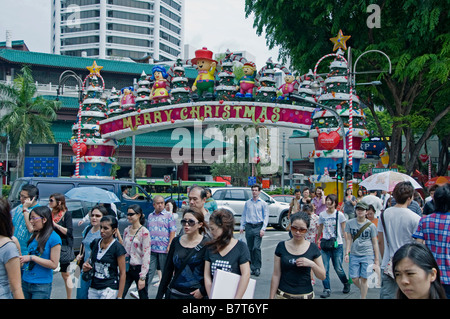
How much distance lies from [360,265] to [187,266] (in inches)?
155

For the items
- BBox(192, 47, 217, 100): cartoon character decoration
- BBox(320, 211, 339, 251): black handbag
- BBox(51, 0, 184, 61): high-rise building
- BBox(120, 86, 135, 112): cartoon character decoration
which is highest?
BBox(51, 0, 184, 61): high-rise building

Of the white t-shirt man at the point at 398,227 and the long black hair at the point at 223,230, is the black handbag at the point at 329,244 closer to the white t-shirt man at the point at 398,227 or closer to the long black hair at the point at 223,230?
the white t-shirt man at the point at 398,227

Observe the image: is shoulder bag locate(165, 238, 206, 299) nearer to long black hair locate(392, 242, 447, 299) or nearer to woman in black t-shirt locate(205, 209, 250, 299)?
woman in black t-shirt locate(205, 209, 250, 299)

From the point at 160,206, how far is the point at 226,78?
14022mm

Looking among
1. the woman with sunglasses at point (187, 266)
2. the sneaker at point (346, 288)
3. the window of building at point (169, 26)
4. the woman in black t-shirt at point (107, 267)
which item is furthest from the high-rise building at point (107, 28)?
the woman with sunglasses at point (187, 266)

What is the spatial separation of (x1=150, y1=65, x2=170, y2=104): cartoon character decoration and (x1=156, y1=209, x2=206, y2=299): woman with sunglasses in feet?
59.1

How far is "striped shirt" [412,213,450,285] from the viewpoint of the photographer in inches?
194

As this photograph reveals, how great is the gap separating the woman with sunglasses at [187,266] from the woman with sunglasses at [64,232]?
9.94ft

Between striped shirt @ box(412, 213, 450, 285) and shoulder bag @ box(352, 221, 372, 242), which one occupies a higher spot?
striped shirt @ box(412, 213, 450, 285)

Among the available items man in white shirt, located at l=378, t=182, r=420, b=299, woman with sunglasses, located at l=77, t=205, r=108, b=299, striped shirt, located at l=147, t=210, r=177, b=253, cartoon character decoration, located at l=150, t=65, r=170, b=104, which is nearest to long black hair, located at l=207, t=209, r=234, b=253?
man in white shirt, located at l=378, t=182, r=420, b=299

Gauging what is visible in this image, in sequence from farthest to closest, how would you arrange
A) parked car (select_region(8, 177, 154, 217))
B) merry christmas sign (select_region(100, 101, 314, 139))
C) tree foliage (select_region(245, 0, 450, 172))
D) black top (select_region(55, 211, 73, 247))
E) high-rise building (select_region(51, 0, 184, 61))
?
high-rise building (select_region(51, 0, 184, 61))
merry christmas sign (select_region(100, 101, 314, 139))
tree foliage (select_region(245, 0, 450, 172))
parked car (select_region(8, 177, 154, 217))
black top (select_region(55, 211, 73, 247))

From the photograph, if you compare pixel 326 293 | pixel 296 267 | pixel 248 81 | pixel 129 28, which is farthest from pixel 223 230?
pixel 129 28

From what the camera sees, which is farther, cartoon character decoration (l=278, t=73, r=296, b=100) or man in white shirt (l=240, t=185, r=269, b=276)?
cartoon character decoration (l=278, t=73, r=296, b=100)
